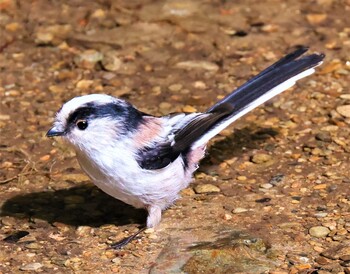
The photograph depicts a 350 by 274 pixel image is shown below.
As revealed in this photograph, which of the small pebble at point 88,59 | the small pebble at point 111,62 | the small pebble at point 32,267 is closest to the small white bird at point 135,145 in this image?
the small pebble at point 32,267

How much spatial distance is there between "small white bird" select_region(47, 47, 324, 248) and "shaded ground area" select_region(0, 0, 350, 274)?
0.31m

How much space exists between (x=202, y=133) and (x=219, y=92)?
5.17 feet

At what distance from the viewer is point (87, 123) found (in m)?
5.21

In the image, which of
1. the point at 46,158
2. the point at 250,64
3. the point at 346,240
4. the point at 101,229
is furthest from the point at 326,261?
the point at 250,64

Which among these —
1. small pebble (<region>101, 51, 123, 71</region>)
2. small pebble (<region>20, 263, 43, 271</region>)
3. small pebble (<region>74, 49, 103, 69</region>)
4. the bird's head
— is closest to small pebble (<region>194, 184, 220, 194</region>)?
the bird's head

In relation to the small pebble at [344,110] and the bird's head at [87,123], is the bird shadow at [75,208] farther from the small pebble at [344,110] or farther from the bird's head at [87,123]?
the small pebble at [344,110]

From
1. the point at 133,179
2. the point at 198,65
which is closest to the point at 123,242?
the point at 133,179

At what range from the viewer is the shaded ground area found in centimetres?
533

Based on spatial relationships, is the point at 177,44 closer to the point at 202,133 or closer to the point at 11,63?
the point at 11,63

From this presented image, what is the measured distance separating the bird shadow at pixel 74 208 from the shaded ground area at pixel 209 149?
0.01 metres

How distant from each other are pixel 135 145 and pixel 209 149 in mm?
1334

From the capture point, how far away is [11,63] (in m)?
7.79

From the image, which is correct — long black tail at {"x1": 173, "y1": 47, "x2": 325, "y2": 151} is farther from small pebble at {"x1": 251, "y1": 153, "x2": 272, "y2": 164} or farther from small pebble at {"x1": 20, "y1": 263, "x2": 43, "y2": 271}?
small pebble at {"x1": 20, "y1": 263, "x2": 43, "y2": 271}

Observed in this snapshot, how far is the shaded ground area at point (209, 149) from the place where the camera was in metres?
5.33
